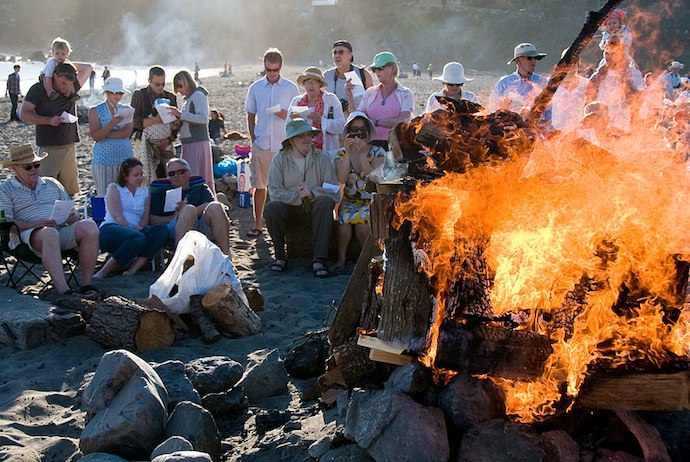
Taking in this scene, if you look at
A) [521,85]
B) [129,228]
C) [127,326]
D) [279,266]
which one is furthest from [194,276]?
[521,85]

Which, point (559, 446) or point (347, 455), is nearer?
point (559, 446)

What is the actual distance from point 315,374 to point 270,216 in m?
3.13

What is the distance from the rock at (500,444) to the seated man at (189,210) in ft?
15.5

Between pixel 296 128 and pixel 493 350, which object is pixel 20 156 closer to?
pixel 296 128

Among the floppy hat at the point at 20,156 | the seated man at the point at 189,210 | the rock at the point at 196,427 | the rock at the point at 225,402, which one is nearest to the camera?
the rock at the point at 196,427

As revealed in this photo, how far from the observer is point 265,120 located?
9039mm

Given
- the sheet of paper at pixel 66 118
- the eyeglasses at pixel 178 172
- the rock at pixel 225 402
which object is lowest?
the rock at pixel 225 402

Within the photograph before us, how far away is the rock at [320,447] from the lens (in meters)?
3.61

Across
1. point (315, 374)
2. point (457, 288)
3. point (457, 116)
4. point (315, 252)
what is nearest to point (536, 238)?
point (457, 288)

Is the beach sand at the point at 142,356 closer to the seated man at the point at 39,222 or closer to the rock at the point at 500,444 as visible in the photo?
the seated man at the point at 39,222

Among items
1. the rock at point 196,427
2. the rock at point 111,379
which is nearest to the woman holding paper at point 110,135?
the rock at point 111,379

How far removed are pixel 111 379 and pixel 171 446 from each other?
2.06ft

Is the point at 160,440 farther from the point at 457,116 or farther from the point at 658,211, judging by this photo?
the point at 658,211

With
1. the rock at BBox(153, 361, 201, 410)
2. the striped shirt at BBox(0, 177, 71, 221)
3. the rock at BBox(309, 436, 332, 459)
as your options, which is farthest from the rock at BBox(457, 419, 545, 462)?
the striped shirt at BBox(0, 177, 71, 221)
